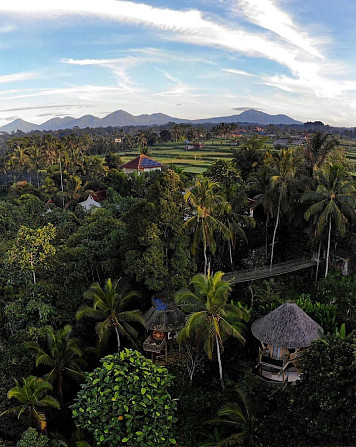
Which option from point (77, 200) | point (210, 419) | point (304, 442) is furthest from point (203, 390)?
point (77, 200)

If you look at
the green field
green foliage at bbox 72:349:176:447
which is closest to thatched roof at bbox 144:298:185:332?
green foliage at bbox 72:349:176:447

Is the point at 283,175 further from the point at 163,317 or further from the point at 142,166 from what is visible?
the point at 142,166

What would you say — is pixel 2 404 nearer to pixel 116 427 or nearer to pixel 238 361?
pixel 116 427

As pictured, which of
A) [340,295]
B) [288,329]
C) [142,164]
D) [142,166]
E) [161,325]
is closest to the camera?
[288,329]

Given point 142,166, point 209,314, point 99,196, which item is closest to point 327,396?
point 209,314

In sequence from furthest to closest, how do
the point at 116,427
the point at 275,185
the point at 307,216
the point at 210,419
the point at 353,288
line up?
the point at 275,185, the point at 307,216, the point at 353,288, the point at 210,419, the point at 116,427
